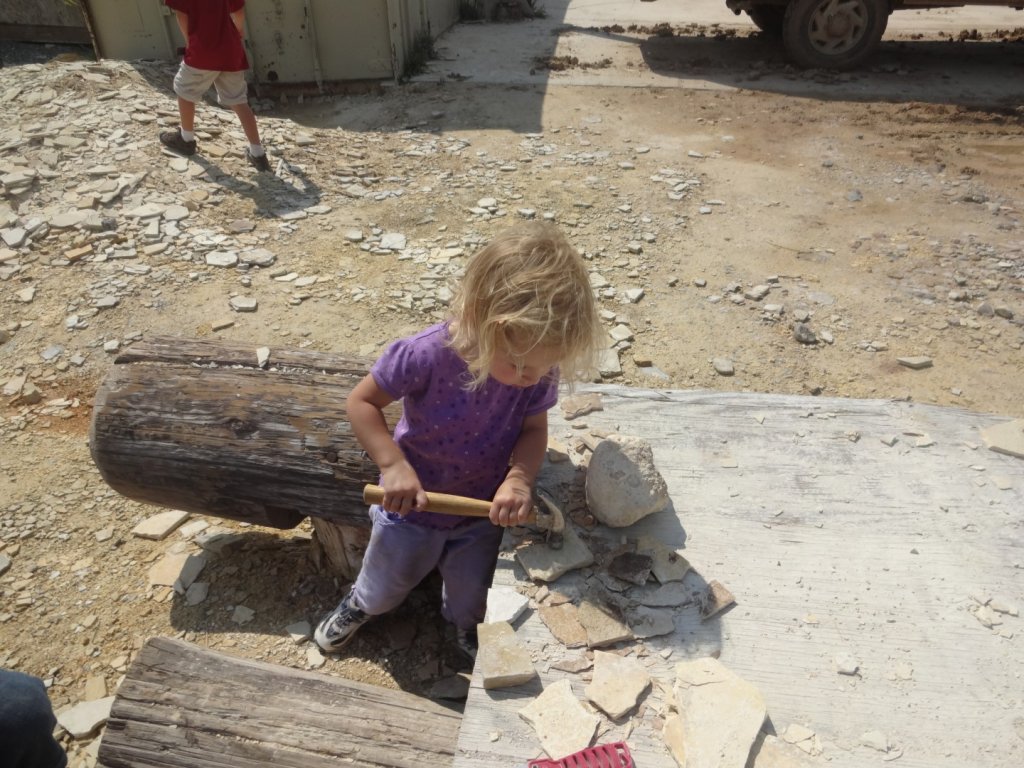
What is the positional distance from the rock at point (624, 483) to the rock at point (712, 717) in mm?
442

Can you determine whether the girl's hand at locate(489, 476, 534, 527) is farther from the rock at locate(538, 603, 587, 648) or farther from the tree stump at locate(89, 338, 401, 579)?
the tree stump at locate(89, 338, 401, 579)

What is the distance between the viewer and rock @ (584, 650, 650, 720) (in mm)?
1528

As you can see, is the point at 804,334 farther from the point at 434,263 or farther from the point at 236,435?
the point at 236,435

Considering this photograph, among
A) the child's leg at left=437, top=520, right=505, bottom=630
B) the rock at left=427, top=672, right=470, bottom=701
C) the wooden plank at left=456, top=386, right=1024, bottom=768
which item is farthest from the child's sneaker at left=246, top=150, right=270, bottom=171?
the rock at left=427, top=672, right=470, bottom=701

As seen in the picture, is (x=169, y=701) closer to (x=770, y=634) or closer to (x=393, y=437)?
(x=393, y=437)

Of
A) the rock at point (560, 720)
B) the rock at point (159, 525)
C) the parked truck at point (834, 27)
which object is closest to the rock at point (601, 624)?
the rock at point (560, 720)

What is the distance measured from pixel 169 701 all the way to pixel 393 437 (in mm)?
921

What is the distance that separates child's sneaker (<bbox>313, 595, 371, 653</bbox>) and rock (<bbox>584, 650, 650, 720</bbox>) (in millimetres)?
957

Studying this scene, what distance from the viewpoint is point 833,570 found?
1845mm

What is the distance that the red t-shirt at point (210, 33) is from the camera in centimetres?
480

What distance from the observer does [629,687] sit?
1.57 m

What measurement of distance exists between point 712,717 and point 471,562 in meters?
0.83

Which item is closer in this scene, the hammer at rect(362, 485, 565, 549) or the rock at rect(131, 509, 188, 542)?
the hammer at rect(362, 485, 565, 549)

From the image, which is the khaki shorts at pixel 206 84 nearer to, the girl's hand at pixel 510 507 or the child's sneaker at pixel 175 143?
the child's sneaker at pixel 175 143
